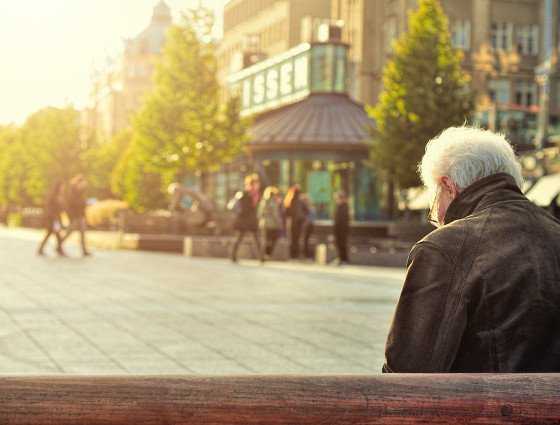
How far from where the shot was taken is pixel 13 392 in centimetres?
199

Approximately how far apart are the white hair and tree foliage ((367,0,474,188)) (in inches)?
1047

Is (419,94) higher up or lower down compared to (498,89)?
lower down

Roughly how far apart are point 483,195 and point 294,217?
2182 centimetres

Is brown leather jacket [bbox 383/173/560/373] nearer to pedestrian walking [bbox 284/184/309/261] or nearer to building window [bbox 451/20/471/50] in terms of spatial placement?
pedestrian walking [bbox 284/184/309/261]

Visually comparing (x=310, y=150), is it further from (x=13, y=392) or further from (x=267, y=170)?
(x=13, y=392)

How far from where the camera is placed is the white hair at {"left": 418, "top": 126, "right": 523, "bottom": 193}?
10.0 feet

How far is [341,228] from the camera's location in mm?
23719

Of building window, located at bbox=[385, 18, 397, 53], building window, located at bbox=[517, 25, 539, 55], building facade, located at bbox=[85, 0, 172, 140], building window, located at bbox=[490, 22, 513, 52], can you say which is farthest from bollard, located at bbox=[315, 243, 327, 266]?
building facade, located at bbox=[85, 0, 172, 140]

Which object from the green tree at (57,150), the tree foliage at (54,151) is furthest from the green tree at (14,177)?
the green tree at (57,150)

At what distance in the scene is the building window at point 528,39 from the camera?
63.8 meters

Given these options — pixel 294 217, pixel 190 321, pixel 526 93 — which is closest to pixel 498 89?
Answer: pixel 526 93

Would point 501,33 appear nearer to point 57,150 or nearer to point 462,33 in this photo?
point 462,33

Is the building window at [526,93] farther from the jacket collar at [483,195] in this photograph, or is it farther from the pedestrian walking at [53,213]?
the jacket collar at [483,195]

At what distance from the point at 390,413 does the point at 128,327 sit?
8.28 metres
